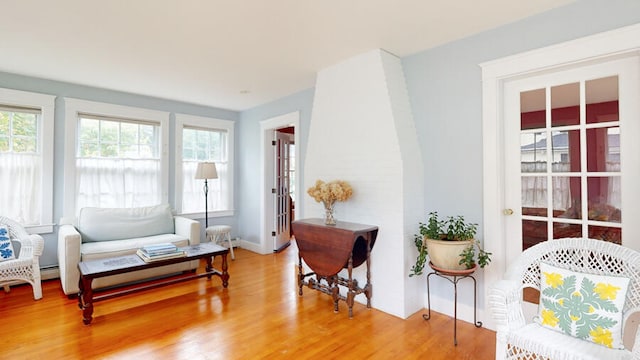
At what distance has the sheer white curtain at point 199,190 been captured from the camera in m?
4.68

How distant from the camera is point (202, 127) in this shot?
4.80m

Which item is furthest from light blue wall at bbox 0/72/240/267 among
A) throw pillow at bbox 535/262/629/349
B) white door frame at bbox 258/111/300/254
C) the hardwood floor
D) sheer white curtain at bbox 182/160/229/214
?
throw pillow at bbox 535/262/629/349

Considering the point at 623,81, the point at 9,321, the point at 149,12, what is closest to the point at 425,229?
the point at 623,81

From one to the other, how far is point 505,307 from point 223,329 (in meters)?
1.89

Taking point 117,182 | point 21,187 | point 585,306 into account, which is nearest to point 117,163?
point 117,182

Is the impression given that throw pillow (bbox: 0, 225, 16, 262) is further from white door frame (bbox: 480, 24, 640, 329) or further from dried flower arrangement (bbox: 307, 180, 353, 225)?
white door frame (bbox: 480, 24, 640, 329)

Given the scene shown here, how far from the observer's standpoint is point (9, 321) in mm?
2486

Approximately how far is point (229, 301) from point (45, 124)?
2882 millimetres

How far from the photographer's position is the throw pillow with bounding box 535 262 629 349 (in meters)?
1.46

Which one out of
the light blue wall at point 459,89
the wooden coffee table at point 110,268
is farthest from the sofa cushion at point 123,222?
the wooden coffee table at point 110,268

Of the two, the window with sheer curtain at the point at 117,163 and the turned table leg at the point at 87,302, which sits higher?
the window with sheer curtain at the point at 117,163

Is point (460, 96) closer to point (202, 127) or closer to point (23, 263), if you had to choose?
point (202, 127)

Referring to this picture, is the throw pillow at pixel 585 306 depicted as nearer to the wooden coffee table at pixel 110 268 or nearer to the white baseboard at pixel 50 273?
the wooden coffee table at pixel 110 268

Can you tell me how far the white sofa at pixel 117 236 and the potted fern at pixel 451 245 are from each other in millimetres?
2631
